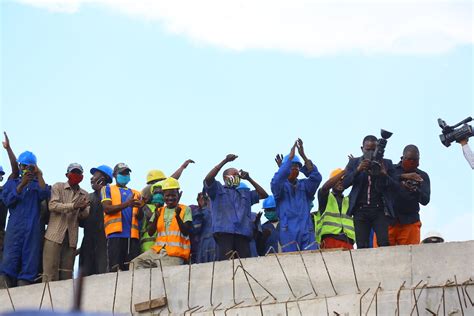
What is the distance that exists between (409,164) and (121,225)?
3846mm

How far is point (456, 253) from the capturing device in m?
12.9

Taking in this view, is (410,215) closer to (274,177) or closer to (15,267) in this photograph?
(274,177)

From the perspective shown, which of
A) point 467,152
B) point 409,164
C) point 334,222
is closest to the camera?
point 467,152

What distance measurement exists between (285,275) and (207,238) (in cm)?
212

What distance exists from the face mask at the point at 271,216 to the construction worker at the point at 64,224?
8.56 ft

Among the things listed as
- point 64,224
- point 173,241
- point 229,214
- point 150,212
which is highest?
point 150,212

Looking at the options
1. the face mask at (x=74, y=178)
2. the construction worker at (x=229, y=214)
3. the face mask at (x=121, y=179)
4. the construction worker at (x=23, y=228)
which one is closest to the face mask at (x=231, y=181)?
the construction worker at (x=229, y=214)

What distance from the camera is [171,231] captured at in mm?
14953

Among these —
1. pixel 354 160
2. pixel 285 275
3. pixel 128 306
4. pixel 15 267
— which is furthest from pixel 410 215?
pixel 15 267

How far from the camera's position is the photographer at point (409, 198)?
14195 mm

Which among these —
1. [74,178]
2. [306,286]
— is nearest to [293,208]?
[306,286]

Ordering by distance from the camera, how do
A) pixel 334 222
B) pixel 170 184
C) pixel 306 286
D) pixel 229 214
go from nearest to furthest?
pixel 306 286 < pixel 229 214 < pixel 170 184 < pixel 334 222

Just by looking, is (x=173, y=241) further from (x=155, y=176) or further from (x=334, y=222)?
(x=334, y=222)

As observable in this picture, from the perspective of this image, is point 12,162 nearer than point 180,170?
Yes
